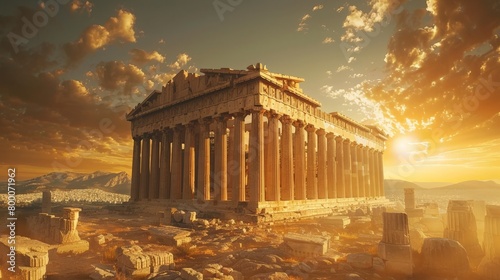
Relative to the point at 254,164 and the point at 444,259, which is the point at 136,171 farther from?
the point at 444,259

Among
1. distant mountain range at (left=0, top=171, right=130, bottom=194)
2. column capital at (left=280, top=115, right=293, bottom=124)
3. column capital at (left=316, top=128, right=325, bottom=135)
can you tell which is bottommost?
distant mountain range at (left=0, top=171, right=130, bottom=194)

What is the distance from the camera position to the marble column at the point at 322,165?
24906mm

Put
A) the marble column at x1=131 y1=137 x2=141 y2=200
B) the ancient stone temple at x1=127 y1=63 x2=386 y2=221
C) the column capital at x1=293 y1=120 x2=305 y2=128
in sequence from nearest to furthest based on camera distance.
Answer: the ancient stone temple at x1=127 y1=63 x2=386 y2=221, the column capital at x1=293 y1=120 x2=305 y2=128, the marble column at x1=131 y1=137 x2=141 y2=200

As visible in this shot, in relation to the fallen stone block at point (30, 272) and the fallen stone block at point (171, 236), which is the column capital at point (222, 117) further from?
the fallen stone block at point (30, 272)

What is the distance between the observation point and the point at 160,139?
27875 millimetres

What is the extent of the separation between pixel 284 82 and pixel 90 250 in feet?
52.6

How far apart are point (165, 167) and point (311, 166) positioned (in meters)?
12.7

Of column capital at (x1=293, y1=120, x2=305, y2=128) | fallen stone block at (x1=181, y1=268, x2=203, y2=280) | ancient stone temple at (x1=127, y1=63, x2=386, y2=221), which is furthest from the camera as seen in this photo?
column capital at (x1=293, y1=120, x2=305, y2=128)

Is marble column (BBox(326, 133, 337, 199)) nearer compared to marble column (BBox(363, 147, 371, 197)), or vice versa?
marble column (BBox(326, 133, 337, 199))

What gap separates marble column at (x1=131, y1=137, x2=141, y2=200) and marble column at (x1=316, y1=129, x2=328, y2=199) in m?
17.5

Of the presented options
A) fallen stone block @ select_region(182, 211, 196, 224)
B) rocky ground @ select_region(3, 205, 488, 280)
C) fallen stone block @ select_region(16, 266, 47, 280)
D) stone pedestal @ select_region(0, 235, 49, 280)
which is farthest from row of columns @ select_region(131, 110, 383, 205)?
fallen stone block @ select_region(16, 266, 47, 280)

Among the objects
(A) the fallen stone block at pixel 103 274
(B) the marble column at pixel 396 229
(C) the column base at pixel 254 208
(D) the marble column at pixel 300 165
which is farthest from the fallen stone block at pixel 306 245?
(D) the marble column at pixel 300 165

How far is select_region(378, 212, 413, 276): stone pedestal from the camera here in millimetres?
8008

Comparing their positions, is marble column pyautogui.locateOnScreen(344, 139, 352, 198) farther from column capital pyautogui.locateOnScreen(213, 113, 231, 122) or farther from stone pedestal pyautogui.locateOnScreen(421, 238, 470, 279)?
stone pedestal pyautogui.locateOnScreen(421, 238, 470, 279)
